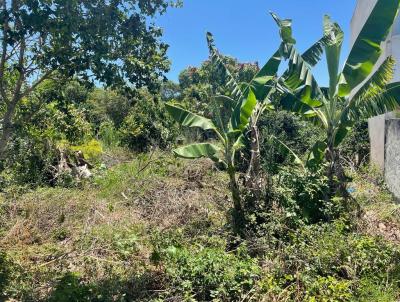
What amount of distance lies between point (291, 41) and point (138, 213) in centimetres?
427

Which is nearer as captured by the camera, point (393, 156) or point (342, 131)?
point (342, 131)

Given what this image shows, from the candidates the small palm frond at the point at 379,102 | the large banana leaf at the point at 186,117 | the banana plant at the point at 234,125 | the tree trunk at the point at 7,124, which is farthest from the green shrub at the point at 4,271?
the small palm frond at the point at 379,102

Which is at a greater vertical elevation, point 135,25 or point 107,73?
point 135,25

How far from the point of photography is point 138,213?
739 centimetres


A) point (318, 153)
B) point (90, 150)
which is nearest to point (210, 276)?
point (318, 153)

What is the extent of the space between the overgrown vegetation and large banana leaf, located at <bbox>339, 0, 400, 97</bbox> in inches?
0.6

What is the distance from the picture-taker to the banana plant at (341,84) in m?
5.99

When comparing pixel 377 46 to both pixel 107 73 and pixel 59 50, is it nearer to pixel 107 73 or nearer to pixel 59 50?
pixel 107 73

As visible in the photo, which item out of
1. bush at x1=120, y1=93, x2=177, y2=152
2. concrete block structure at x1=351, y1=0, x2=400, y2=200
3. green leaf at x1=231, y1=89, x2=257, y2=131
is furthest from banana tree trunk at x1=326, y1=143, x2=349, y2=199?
bush at x1=120, y1=93, x2=177, y2=152

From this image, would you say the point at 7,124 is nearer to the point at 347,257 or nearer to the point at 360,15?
the point at 347,257

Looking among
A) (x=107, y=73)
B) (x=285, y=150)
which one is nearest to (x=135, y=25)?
(x=107, y=73)

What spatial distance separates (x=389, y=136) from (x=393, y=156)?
532mm

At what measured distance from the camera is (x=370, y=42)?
5965 millimetres

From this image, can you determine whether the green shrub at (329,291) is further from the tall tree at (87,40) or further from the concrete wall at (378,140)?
the concrete wall at (378,140)
